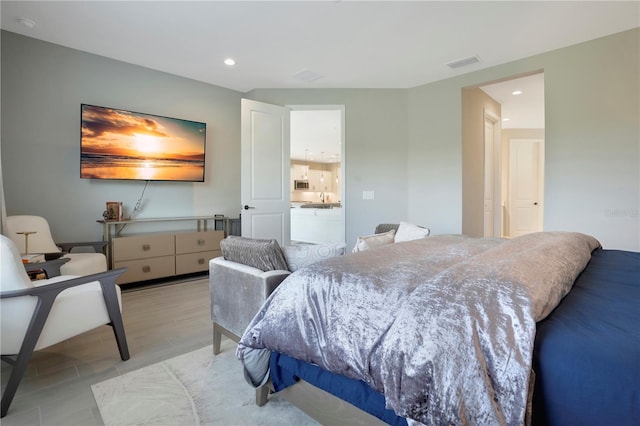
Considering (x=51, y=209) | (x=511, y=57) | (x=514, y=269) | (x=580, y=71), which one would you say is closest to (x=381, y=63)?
(x=511, y=57)

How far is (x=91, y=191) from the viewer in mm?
3686

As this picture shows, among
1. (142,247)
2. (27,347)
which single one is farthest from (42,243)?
(27,347)

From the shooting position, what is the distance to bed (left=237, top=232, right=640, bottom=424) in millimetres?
790

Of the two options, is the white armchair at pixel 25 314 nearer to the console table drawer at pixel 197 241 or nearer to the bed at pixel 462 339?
the bed at pixel 462 339

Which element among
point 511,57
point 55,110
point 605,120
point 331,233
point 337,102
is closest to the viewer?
point 605,120

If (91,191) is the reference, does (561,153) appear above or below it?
above

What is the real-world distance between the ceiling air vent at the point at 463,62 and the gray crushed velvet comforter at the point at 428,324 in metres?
2.94

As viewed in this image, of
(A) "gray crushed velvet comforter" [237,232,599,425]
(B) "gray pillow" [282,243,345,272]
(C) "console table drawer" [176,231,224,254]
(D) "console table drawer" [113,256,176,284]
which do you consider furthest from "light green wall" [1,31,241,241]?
(A) "gray crushed velvet comforter" [237,232,599,425]

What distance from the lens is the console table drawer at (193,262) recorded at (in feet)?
13.1

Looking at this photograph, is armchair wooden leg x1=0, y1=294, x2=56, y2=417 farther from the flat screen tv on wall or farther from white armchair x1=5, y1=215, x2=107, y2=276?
the flat screen tv on wall

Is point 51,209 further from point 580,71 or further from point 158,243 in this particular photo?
point 580,71

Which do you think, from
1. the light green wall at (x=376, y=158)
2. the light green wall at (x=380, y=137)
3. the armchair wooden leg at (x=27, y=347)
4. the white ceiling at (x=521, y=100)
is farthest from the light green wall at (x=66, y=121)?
the white ceiling at (x=521, y=100)

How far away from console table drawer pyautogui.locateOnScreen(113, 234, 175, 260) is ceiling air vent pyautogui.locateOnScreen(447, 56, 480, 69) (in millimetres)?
4086

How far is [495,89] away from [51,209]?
6091mm
